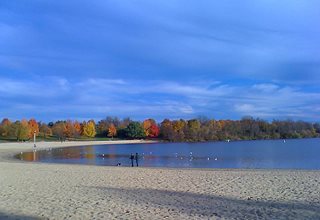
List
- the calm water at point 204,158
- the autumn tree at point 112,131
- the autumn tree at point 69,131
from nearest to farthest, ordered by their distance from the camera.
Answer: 1. the calm water at point 204,158
2. the autumn tree at point 69,131
3. the autumn tree at point 112,131

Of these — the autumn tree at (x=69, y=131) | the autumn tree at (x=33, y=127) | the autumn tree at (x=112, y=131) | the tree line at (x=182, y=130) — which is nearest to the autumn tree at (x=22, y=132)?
the autumn tree at (x=33, y=127)

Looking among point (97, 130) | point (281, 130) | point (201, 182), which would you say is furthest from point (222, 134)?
point (201, 182)

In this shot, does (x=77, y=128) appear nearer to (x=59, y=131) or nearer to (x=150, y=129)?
(x=59, y=131)

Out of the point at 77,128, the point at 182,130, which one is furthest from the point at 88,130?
the point at 182,130

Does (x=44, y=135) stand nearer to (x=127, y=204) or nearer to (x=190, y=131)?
(x=190, y=131)

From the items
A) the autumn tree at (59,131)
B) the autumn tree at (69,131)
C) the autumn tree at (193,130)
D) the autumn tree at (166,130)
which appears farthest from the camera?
the autumn tree at (166,130)

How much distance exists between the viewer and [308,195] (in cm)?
1401

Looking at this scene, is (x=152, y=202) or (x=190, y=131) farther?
(x=190, y=131)

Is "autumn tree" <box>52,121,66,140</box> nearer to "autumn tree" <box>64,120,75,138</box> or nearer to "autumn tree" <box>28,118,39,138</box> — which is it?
"autumn tree" <box>64,120,75,138</box>

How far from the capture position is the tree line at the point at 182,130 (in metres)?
155

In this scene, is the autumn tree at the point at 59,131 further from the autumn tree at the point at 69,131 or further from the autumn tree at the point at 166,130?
the autumn tree at the point at 166,130

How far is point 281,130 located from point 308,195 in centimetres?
15900

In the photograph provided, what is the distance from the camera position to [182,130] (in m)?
158

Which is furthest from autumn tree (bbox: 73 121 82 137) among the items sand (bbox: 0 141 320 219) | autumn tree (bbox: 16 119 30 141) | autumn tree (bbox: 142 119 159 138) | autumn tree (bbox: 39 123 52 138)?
sand (bbox: 0 141 320 219)
